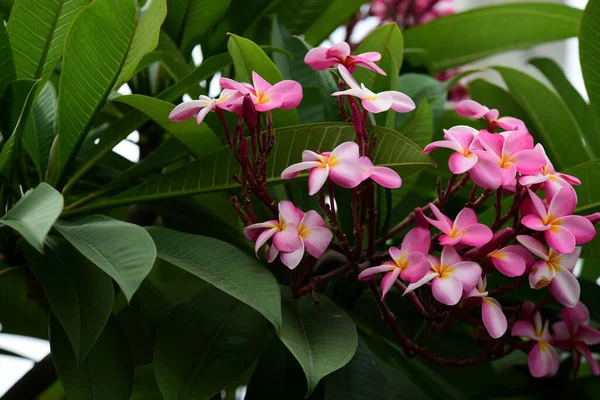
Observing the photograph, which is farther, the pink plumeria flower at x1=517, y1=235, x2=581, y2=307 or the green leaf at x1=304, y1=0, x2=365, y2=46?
the green leaf at x1=304, y1=0, x2=365, y2=46

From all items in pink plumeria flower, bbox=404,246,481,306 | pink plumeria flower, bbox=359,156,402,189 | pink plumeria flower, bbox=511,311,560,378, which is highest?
pink plumeria flower, bbox=359,156,402,189

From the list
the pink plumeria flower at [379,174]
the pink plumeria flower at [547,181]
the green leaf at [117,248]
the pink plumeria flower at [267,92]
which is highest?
the pink plumeria flower at [267,92]

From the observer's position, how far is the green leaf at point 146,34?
516 millimetres

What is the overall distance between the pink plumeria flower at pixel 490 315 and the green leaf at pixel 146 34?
27cm

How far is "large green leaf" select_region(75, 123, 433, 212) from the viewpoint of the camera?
525mm

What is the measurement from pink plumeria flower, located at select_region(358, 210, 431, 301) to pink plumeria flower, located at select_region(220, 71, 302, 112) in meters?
0.12

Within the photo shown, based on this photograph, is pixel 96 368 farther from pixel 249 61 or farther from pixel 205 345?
pixel 249 61

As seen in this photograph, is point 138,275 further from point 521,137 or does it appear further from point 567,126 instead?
point 567,126

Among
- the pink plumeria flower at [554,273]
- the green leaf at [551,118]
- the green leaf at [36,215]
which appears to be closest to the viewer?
the green leaf at [36,215]

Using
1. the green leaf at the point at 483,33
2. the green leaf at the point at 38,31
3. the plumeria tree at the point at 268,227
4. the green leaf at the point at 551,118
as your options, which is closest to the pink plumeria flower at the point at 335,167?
the plumeria tree at the point at 268,227

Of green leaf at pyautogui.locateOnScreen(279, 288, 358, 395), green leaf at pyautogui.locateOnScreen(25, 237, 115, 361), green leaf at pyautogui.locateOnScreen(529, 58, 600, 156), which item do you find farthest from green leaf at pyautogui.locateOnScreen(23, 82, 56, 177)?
green leaf at pyautogui.locateOnScreen(529, 58, 600, 156)

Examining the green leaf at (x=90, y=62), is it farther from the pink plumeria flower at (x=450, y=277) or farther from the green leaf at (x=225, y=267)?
the pink plumeria flower at (x=450, y=277)

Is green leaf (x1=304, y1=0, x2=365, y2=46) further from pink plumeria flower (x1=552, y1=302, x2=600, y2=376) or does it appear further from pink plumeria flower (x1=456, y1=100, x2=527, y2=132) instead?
pink plumeria flower (x1=552, y1=302, x2=600, y2=376)

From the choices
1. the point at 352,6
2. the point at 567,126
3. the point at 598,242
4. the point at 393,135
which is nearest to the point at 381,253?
the point at 393,135
